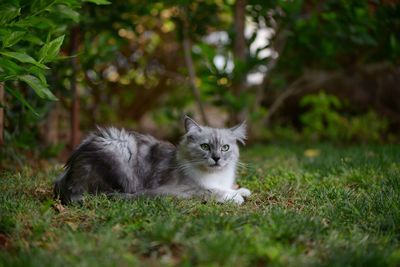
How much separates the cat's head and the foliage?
4.82 metres

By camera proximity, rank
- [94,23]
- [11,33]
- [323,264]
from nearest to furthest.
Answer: [323,264], [11,33], [94,23]

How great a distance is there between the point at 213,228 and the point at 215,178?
1.29m

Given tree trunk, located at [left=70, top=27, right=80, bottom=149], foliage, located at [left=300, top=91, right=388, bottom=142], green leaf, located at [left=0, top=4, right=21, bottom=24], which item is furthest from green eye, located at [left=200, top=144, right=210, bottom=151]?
foliage, located at [left=300, top=91, right=388, bottom=142]

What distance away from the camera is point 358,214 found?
3516mm

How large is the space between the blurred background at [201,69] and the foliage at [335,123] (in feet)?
0.07

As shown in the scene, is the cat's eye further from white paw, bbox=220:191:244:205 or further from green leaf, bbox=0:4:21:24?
green leaf, bbox=0:4:21:24

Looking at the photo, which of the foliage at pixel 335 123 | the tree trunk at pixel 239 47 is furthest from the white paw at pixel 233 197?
the foliage at pixel 335 123

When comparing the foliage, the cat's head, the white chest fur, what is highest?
the cat's head

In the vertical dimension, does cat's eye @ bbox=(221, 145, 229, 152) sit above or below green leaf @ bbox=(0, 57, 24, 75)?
below

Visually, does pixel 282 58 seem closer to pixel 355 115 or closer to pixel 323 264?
pixel 355 115

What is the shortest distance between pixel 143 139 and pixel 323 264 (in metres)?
2.38

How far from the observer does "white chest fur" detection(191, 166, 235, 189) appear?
4.30m

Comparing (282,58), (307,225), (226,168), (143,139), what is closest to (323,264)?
(307,225)

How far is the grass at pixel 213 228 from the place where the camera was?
270cm
